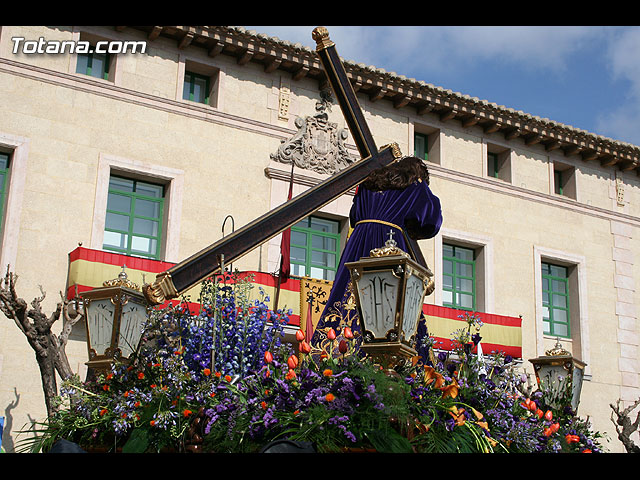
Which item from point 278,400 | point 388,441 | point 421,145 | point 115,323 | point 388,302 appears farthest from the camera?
point 421,145

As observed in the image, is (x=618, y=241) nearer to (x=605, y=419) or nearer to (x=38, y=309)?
(x=605, y=419)

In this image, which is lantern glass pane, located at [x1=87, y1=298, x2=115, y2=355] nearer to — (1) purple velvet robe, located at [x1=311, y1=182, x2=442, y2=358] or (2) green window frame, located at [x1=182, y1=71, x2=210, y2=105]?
(1) purple velvet robe, located at [x1=311, y1=182, x2=442, y2=358]

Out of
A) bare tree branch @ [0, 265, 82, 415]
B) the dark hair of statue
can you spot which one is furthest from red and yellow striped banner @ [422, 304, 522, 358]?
the dark hair of statue

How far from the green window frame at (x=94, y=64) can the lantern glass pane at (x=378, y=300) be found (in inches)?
445

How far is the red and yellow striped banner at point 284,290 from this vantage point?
40.2ft

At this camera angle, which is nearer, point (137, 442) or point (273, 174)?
point (137, 442)

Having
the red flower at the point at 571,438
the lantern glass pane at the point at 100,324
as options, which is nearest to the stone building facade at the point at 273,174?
the lantern glass pane at the point at 100,324

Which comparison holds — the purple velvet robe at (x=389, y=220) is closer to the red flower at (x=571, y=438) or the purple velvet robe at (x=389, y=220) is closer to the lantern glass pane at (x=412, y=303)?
the lantern glass pane at (x=412, y=303)

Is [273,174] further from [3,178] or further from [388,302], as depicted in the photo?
[388,302]

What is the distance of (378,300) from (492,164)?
14858mm

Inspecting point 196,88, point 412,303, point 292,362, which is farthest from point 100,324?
point 196,88

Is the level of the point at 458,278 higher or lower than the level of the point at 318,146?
lower

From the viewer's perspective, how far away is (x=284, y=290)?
13.6 m

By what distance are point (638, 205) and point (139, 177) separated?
12.7m
